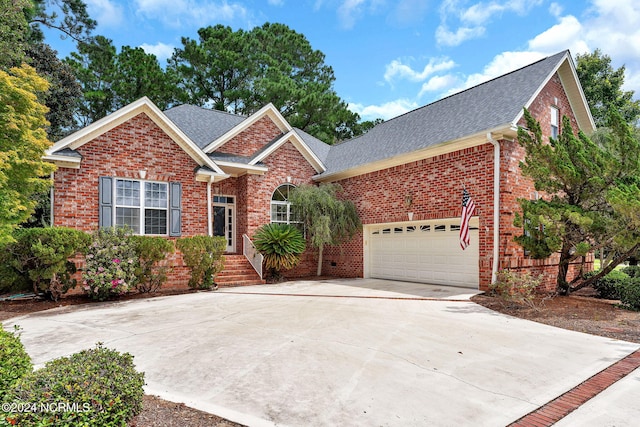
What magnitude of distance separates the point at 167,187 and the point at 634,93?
27.8 meters

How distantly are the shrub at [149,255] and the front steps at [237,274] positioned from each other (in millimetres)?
2458

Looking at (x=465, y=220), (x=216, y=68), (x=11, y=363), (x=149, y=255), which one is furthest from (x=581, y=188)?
(x=216, y=68)

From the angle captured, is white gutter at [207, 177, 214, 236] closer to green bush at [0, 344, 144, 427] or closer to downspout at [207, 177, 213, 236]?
downspout at [207, 177, 213, 236]

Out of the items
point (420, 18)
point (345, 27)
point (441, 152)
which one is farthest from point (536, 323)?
point (345, 27)

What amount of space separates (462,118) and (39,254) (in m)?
12.6

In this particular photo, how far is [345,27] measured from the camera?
588 inches

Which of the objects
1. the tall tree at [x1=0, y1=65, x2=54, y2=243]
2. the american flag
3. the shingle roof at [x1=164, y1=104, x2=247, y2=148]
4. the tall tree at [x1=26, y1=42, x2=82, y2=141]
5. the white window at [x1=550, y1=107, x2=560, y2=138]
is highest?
the tall tree at [x1=26, y1=42, x2=82, y2=141]

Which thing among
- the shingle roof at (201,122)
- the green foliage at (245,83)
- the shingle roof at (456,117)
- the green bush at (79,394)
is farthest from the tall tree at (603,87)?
the green bush at (79,394)

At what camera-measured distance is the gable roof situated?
1097 centimetres

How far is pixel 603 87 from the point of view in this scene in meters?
22.5

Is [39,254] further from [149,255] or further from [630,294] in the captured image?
[630,294]

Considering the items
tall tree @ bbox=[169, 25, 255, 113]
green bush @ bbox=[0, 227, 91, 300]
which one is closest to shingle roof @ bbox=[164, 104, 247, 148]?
green bush @ bbox=[0, 227, 91, 300]

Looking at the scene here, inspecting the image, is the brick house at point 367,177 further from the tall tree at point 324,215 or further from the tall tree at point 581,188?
the tall tree at point 581,188

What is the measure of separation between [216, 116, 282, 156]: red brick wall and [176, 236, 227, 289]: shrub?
469 centimetres
